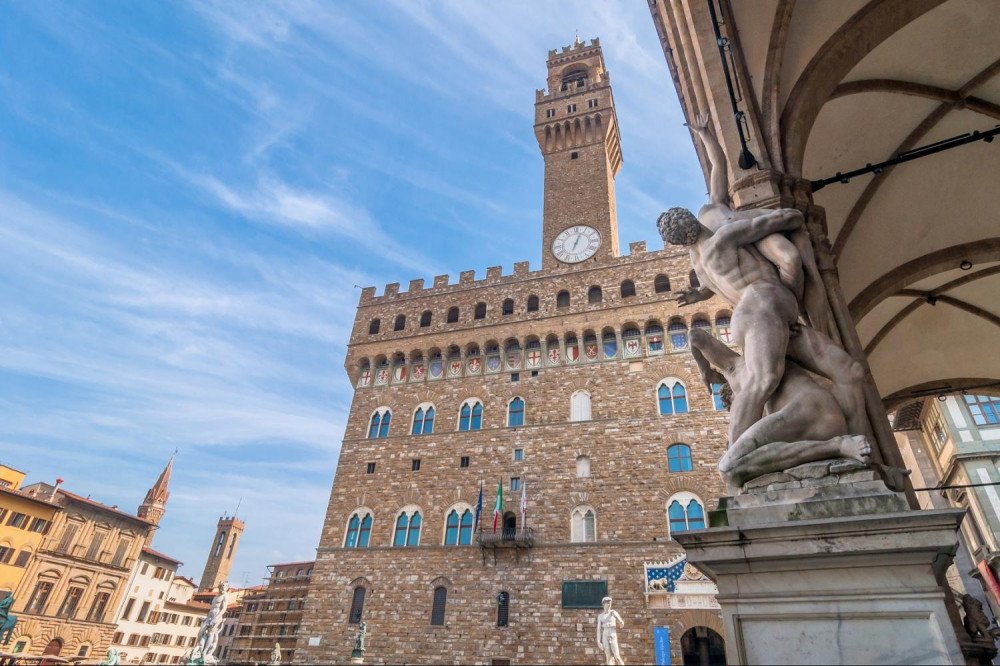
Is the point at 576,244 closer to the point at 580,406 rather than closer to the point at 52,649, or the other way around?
the point at 580,406

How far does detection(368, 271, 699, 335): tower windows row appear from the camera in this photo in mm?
21312

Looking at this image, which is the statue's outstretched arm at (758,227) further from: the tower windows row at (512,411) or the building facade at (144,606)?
the building facade at (144,606)

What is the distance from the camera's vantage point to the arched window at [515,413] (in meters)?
20.7

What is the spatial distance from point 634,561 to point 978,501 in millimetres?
12494

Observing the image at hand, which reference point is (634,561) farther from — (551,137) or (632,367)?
(551,137)

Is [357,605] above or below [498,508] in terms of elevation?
below

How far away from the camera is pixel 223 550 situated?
241 feet

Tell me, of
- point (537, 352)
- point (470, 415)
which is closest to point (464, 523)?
point (470, 415)

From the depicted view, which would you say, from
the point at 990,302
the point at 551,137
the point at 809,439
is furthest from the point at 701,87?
the point at 551,137

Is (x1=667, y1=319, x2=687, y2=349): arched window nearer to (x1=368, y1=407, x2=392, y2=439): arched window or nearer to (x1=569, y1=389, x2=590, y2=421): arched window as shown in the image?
(x1=569, y1=389, x2=590, y2=421): arched window

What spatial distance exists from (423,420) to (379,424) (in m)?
1.99

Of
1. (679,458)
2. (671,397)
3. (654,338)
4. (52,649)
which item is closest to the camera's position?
(679,458)

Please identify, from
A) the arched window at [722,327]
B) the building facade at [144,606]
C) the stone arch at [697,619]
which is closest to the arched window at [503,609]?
the stone arch at [697,619]

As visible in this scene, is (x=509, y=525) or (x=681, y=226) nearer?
(x=681, y=226)
